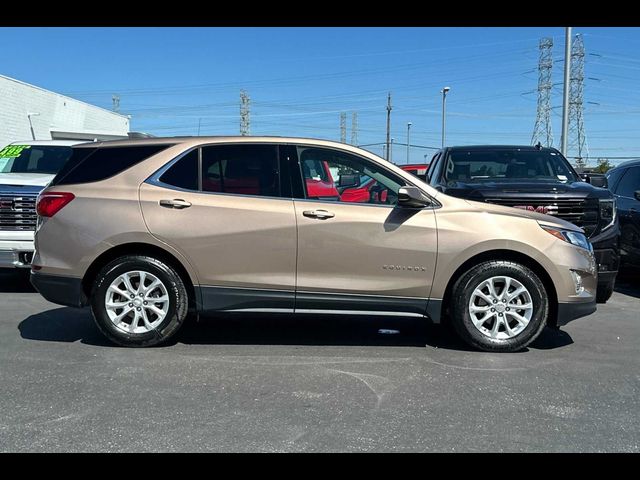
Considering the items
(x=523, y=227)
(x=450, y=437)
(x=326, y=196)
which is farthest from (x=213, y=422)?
(x=523, y=227)

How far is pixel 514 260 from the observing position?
17.0 feet

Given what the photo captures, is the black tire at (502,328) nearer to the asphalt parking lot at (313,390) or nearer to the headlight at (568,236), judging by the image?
the asphalt parking lot at (313,390)

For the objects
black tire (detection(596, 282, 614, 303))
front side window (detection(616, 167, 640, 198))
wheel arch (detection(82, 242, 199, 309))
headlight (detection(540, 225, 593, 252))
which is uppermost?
front side window (detection(616, 167, 640, 198))

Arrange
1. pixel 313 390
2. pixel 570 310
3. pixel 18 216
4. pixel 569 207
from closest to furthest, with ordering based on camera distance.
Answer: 1. pixel 313 390
2. pixel 570 310
3. pixel 569 207
4. pixel 18 216

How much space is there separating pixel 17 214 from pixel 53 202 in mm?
2716

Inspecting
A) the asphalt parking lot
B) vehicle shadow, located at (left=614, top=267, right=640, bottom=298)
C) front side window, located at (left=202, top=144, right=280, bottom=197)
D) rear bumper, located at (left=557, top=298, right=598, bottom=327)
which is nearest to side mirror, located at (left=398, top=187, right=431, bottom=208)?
front side window, located at (left=202, top=144, right=280, bottom=197)

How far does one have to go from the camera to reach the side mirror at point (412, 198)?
16.4ft

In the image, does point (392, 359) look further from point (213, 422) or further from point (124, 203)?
point (124, 203)

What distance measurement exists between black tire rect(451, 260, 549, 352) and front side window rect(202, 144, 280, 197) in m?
1.84

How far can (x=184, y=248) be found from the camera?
5.11 meters

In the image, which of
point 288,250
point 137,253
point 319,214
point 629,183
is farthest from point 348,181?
point 629,183

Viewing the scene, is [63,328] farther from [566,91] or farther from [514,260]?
[566,91]

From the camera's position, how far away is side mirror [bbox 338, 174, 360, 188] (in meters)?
5.30

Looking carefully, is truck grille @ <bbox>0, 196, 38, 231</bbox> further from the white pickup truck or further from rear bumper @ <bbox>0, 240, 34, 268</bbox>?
rear bumper @ <bbox>0, 240, 34, 268</bbox>
